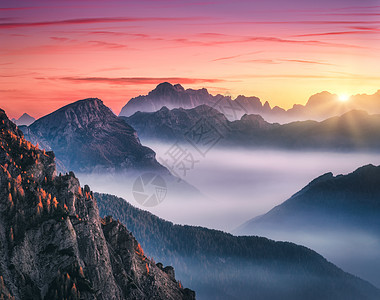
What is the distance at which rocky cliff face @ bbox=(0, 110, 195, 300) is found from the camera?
5285 inches

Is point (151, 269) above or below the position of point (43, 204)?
below

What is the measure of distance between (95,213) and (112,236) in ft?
38.8

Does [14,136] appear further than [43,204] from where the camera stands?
Yes

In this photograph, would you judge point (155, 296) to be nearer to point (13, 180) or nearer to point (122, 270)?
point (122, 270)

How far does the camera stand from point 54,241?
464 feet

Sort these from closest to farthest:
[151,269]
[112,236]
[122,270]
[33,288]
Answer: [33,288] → [122,270] → [112,236] → [151,269]

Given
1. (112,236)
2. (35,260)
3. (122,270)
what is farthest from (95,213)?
(35,260)

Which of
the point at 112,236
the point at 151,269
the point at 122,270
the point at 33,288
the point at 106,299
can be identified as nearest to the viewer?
the point at 33,288

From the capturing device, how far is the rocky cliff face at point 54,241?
13425 cm

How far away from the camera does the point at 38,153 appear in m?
168

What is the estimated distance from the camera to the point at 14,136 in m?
171

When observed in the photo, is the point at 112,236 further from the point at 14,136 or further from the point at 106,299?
the point at 14,136

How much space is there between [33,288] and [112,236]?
43094mm

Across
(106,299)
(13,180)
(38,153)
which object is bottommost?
(106,299)
